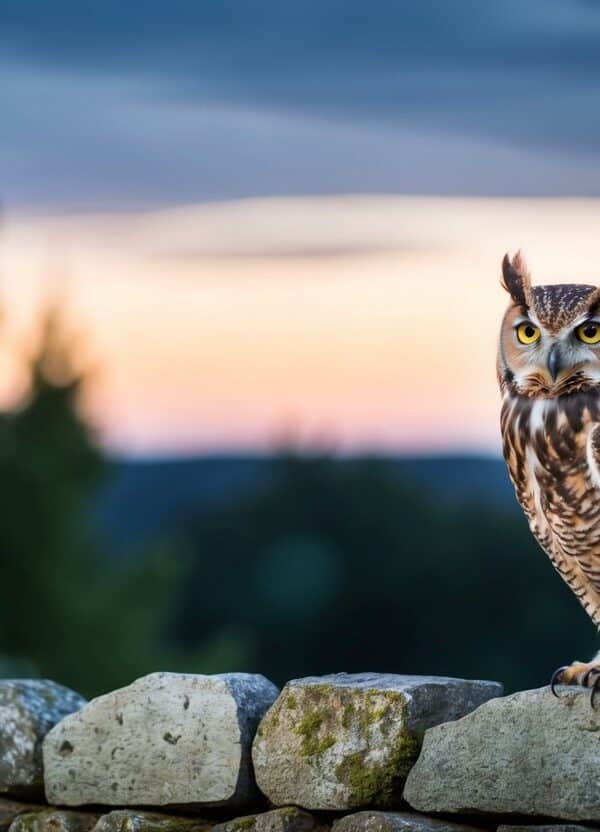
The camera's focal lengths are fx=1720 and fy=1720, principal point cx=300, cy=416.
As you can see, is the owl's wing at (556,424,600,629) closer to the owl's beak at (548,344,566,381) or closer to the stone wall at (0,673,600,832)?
the owl's beak at (548,344,566,381)

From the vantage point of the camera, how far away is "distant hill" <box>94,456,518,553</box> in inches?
1764

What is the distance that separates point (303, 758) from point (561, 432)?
3.26ft

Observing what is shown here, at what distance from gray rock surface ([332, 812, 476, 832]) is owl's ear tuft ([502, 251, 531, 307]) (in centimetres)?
134

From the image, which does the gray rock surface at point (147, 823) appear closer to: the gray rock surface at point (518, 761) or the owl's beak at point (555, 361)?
the gray rock surface at point (518, 761)

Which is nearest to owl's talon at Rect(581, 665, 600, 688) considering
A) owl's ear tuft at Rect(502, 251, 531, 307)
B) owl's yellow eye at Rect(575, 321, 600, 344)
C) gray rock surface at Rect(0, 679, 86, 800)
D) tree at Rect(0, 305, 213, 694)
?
owl's yellow eye at Rect(575, 321, 600, 344)

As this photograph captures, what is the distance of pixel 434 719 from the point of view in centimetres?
411

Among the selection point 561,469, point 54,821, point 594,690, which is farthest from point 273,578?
point 594,690

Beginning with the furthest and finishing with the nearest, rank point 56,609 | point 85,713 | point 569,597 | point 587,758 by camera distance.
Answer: point 569,597 < point 56,609 < point 85,713 < point 587,758

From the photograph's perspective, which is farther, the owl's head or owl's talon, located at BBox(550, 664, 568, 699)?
the owl's head

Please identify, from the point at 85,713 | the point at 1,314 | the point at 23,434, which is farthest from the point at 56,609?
the point at 85,713

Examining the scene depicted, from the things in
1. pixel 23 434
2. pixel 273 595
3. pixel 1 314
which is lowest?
pixel 273 595

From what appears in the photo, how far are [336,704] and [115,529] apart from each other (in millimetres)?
41181

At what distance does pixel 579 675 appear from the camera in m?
3.99

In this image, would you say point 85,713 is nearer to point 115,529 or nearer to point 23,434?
point 23,434
